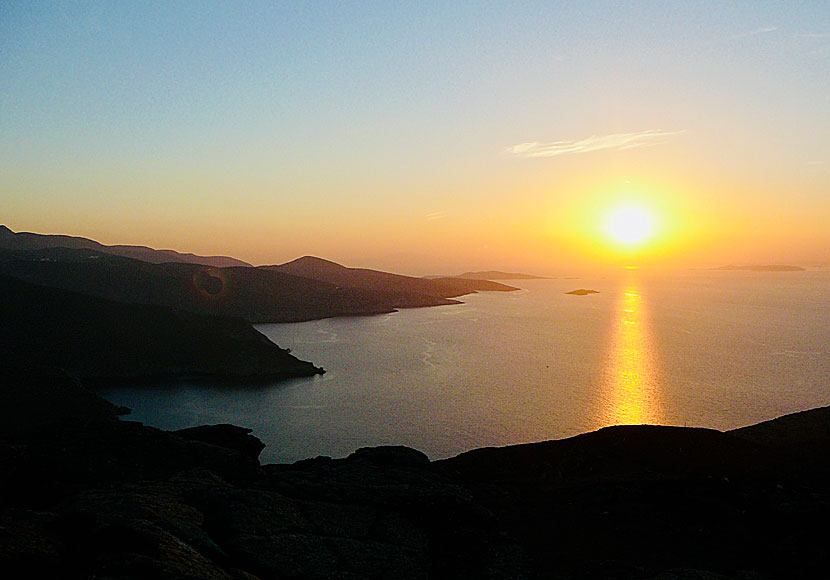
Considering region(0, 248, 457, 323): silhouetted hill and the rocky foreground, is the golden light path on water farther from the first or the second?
region(0, 248, 457, 323): silhouetted hill

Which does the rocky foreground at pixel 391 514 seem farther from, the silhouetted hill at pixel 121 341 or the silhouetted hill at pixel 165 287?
the silhouetted hill at pixel 165 287

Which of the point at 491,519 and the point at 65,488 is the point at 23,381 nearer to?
the point at 65,488

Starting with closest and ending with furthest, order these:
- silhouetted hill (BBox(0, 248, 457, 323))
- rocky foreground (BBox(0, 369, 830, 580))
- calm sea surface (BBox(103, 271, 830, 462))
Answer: rocky foreground (BBox(0, 369, 830, 580)), calm sea surface (BBox(103, 271, 830, 462)), silhouetted hill (BBox(0, 248, 457, 323))

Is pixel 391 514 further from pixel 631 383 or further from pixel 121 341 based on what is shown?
pixel 121 341

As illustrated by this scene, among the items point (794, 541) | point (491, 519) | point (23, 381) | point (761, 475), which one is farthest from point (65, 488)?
point (23, 381)

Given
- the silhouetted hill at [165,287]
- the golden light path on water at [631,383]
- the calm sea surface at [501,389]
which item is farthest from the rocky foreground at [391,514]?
the silhouetted hill at [165,287]

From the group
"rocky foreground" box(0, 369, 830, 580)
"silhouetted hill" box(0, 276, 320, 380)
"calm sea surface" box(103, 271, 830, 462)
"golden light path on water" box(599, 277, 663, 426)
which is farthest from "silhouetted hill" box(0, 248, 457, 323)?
"rocky foreground" box(0, 369, 830, 580)

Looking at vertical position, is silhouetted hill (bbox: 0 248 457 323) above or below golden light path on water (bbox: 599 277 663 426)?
above
